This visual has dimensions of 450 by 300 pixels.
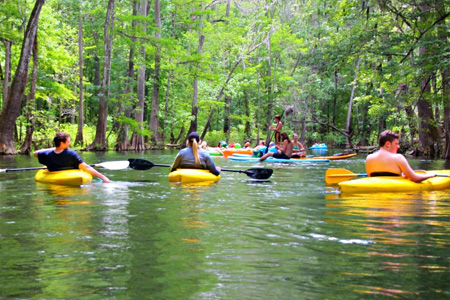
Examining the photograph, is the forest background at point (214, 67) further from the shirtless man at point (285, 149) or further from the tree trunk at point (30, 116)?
the shirtless man at point (285, 149)

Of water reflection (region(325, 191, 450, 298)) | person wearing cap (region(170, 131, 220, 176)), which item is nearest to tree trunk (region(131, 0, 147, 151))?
person wearing cap (region(170, 131, 220, 176))

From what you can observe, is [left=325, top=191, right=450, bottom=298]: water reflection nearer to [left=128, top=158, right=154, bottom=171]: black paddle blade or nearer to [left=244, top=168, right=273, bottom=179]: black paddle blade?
[left=244, top=168, right=273, bottom=179]: black paddle blade

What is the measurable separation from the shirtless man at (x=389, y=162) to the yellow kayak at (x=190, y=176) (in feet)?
10.2

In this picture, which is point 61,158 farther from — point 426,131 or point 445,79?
point 426,131

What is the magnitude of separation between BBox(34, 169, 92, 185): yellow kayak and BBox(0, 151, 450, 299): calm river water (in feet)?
4.14

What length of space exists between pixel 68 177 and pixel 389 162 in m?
5.38

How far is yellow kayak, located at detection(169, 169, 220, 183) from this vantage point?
9.82m

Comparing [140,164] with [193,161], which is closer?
[193,161]

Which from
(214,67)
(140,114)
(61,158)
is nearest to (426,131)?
(140,114)

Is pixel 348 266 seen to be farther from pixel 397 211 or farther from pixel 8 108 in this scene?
pixel 8 108

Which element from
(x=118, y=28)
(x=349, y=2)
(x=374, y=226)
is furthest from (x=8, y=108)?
(x=374, y=226)

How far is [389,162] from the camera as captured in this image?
8.19 m

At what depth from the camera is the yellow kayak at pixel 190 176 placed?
32.2ft

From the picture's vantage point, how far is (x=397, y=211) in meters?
6.36
